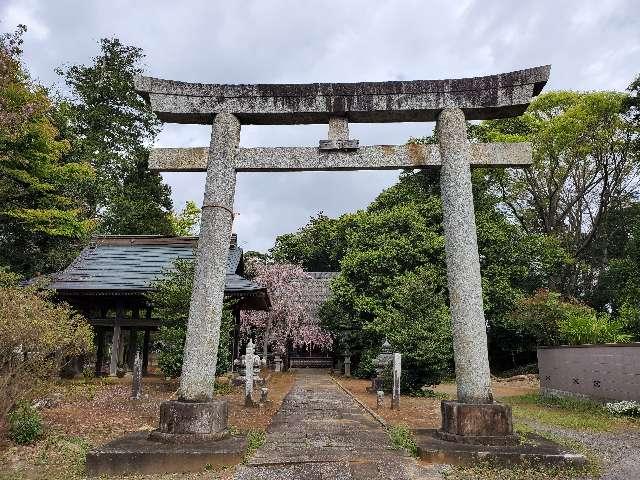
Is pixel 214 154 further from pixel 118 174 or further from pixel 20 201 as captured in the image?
pixel 118 174

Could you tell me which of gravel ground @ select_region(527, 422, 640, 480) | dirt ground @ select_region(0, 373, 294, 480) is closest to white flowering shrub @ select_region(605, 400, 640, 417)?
gravel ground @ select_region(527, 422, 640, 480)

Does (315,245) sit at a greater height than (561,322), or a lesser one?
greater

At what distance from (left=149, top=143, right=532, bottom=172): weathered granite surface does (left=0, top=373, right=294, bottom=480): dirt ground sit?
397cm

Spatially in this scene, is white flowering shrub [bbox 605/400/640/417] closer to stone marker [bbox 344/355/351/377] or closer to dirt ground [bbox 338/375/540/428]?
dirt ground [bbox 338/375/540/428]

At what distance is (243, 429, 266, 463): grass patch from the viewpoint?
20.2ft

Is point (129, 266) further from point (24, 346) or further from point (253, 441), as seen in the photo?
point (253, 441)

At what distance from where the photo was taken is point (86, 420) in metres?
9.14

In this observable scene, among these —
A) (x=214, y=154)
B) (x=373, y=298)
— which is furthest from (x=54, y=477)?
(x=373, y=298)

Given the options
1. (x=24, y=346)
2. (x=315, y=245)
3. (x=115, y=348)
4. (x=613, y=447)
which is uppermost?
(x=315, y=245)

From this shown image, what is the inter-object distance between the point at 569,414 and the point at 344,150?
9273 millimetres

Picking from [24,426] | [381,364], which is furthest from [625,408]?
[24,426]

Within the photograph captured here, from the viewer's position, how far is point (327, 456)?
6.09m

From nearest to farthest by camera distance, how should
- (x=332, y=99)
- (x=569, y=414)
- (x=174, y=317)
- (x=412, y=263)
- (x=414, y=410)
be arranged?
(x=332, y=99) < (x=414, y=410) < (x=569, y=414) < (x=174, y=317) < (x=412, y=263)

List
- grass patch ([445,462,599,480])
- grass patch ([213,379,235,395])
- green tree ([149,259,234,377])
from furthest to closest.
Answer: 1. grass patch ([213,379,235,395])
2. green tree ([149,259,234,377])
3. grass patch ([445,462,599,480])
